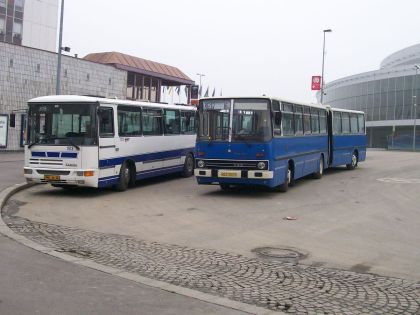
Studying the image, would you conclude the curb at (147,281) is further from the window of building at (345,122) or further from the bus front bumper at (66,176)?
the window of building at (345,122)

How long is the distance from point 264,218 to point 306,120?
7.86 meters

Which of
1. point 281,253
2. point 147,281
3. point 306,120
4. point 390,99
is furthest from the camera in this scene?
point 390,99

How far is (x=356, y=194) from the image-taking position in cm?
1608

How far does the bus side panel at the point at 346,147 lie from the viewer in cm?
2303

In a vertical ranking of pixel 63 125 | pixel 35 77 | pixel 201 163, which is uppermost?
pixel 35 77

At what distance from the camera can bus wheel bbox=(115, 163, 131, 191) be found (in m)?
15.7

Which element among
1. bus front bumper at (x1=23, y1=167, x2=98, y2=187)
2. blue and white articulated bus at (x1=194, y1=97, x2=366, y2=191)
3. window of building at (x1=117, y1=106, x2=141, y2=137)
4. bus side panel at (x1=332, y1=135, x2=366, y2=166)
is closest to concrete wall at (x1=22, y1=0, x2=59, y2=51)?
bus side panel at (x1=332, y1=135, x2=366, y2=166)

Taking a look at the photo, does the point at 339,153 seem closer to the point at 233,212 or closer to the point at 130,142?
the point at 130,142

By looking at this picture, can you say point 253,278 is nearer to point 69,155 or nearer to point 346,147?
point 69,155

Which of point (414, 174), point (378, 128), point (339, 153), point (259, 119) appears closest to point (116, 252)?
point (259, 119)

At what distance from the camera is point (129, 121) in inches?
645

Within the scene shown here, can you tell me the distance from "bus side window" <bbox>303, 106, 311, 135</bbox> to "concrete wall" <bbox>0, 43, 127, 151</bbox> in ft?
52.4

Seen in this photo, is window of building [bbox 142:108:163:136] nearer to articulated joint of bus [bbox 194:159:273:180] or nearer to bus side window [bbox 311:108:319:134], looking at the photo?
articulated joint of bus [bbox 194:159:273:180]

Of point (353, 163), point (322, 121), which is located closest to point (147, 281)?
point (322, 121)
